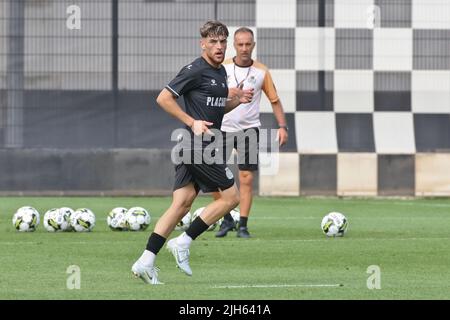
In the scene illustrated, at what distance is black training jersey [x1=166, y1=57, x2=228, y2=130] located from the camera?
8250 millimetres

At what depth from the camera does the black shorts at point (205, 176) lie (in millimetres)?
8211

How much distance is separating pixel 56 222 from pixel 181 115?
3.86 meters

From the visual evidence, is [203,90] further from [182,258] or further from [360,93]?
[360,93]

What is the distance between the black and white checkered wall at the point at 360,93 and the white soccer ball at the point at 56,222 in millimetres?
5352

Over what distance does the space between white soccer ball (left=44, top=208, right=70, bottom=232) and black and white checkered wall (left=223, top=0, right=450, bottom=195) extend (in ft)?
17.6

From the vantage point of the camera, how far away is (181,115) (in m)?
8.02

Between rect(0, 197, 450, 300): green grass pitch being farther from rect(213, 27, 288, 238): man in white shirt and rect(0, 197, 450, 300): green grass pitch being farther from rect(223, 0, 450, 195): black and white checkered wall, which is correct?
rect(223, 0, 450, 195): black and white checkered wall

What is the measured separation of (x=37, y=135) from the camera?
16625 mm

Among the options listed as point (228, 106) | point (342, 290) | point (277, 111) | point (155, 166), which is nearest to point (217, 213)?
point (228, 106)

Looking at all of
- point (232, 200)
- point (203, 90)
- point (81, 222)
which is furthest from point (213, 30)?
point (81, 222)

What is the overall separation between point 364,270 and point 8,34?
9.09 metres

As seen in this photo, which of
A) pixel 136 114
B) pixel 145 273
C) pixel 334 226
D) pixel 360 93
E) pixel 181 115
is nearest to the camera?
pixel 145 273
